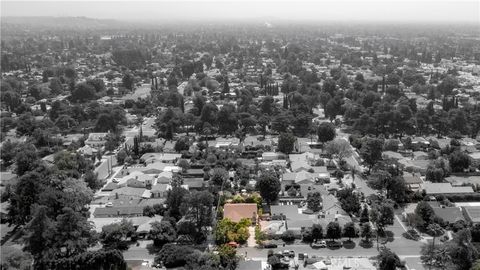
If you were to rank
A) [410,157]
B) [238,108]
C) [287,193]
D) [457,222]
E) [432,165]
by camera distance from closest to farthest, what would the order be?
[457,222], [287,193], [432,165], [410,157], [238,108]

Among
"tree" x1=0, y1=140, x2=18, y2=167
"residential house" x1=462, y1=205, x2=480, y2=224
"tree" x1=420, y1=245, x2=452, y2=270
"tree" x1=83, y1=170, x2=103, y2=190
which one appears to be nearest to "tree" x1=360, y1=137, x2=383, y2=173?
"residential house" x1=462, y1=205, x2=480, y2=224

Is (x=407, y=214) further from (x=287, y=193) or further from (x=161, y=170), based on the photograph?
(x=161, y=170)

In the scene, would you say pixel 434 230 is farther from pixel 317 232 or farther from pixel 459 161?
pixel 459 161

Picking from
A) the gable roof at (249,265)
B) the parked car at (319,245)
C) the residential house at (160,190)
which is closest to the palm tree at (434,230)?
the parked car at (319,245)

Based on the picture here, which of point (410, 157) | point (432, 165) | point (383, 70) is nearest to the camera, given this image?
point (432, 165)

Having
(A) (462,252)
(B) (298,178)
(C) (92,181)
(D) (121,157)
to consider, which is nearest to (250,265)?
(A) (462,252)

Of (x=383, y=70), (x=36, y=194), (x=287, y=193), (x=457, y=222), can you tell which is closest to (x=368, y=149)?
(x=287, y=193)

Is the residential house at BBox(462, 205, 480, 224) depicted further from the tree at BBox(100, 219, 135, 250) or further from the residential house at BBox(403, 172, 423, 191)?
the tree at BBox(100, 219, 135, 250)

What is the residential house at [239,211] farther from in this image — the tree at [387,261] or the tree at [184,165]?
the tree at [184,165]
